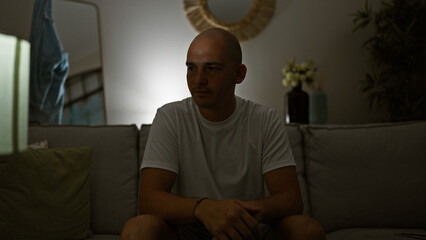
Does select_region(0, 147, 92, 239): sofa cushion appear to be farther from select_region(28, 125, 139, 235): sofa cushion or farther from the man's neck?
the man's neck

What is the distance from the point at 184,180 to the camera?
4.14 ft

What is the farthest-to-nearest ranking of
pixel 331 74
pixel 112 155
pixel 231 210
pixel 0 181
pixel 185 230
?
1. pixel 331 74
2. pixel 112 155
3. pixel 0 181
4. pixel 185 230
5. pixel 231 210

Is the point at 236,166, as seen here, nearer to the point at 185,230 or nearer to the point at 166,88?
the point at 185,230

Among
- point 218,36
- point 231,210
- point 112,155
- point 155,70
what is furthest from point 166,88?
point 231,210

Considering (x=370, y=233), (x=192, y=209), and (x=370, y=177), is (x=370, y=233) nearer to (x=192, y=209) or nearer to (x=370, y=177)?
(x=370, y=177)

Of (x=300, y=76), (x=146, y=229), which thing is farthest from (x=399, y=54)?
(x=146, y=229)

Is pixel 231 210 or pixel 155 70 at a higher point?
pixel 155 70

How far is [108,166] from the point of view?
159cm

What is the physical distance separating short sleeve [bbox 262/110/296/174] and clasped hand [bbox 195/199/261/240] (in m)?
0.26

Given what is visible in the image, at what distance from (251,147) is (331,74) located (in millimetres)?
1610

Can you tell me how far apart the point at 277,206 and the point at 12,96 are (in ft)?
2.66

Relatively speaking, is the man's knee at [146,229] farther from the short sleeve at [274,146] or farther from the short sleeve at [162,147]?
the short sleeve at [274,146]

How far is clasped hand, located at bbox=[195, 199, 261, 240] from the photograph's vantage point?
0.99m

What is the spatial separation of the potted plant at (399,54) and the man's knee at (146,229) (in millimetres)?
1953
